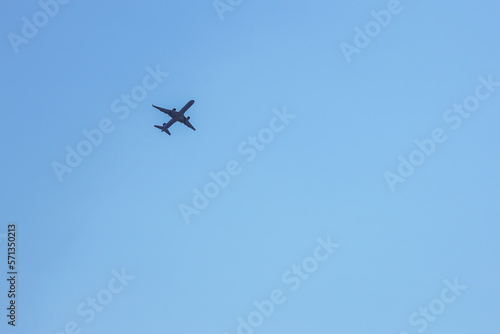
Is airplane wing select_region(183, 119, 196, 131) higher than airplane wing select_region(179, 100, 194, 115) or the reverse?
the reverse

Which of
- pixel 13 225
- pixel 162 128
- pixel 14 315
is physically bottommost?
pixel 14 315

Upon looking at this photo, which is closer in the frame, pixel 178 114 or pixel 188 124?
pixel 178 114

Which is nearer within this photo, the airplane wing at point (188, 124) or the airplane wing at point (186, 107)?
the airplane wing at point (186, 107)

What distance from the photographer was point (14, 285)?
118812 mm

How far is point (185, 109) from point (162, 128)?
5524 millimetres

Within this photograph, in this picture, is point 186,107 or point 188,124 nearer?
point 186,107

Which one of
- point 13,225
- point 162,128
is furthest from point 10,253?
point 162,128

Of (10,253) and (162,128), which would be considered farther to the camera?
(162,128)

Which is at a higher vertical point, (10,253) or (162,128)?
(162,128)

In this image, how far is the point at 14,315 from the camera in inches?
4626

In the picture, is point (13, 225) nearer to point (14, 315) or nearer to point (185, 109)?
point (14, 315)

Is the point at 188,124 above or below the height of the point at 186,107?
below

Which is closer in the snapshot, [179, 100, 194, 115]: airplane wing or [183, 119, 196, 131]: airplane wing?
[179, 100, 194, 115]: airplane wing

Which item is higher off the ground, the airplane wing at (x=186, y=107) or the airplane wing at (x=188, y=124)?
the airplane wing at (x=186, y=107)
